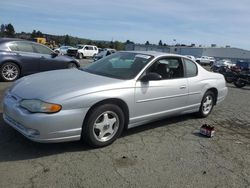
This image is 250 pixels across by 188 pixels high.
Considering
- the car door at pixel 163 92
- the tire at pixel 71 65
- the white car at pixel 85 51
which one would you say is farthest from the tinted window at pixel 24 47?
the white car at pixel 85 51

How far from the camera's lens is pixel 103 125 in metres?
4.62

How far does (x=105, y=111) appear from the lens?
4566mm

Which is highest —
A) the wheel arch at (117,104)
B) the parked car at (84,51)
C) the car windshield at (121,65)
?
the car windshield at (121,65)

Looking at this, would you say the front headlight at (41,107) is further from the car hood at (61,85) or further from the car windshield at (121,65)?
the car windshield at (121,65)

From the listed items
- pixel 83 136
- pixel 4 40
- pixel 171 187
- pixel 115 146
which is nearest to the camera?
pixel 171 187

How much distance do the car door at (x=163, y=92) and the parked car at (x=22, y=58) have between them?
6500 millimetres

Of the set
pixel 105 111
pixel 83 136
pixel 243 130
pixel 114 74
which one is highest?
pixel 114 74

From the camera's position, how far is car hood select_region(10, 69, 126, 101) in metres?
4.23

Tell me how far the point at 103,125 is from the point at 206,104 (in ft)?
10.6

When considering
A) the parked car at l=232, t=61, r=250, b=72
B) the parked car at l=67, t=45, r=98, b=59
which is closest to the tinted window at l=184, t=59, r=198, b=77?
the parked car at l=232, t=61, r=250, b=72

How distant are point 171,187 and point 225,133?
2.84 meters

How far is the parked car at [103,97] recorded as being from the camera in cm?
412

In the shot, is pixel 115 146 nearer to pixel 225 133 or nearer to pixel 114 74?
pixel 114 74

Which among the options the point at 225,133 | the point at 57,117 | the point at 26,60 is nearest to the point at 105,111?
the point at 57,117
